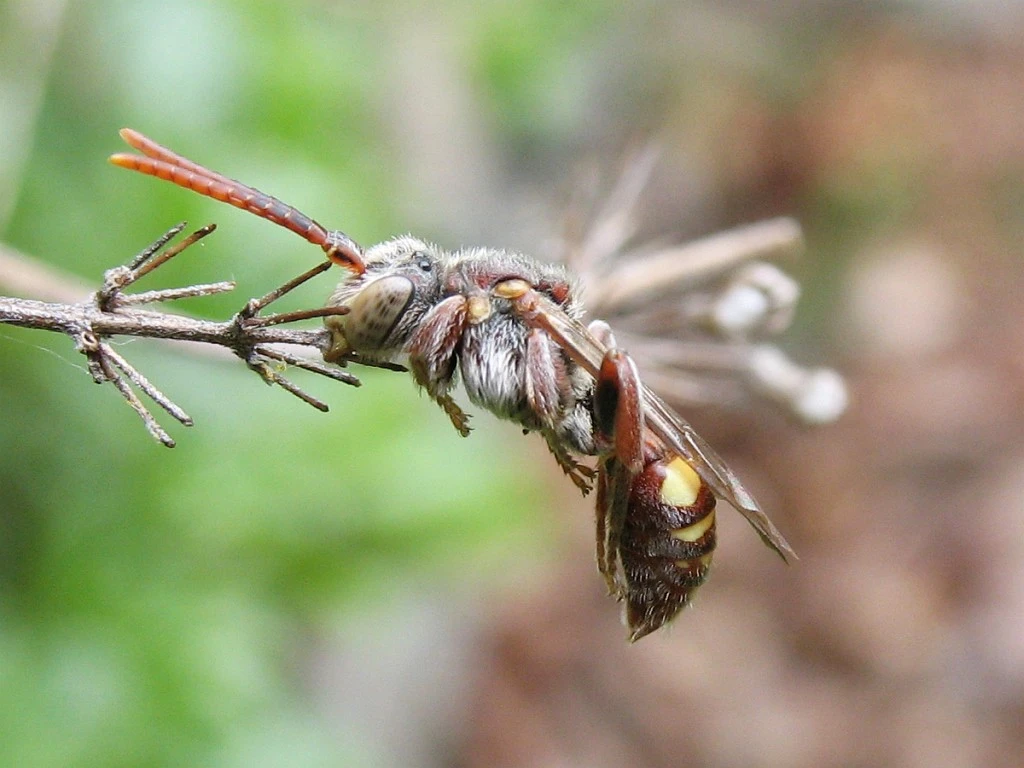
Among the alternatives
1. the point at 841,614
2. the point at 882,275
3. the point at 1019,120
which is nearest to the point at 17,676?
the point at 841,614

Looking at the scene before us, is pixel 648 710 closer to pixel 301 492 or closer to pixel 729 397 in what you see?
pixel 301 492

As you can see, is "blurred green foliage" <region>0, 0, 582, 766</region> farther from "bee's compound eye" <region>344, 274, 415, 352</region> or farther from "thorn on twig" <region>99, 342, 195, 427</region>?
"thorn on twig" <region>99, 342, 195, 427</region>

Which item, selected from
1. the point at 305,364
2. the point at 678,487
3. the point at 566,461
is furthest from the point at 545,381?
the point at 305,364

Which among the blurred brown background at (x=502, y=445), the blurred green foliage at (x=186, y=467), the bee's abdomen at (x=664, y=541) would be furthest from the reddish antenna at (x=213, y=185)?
the blurred green foliage at (x=186, y=467)

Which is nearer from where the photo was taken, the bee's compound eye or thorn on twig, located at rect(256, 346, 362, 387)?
thorn on twig, located at rect(256, 346, 362, 387)


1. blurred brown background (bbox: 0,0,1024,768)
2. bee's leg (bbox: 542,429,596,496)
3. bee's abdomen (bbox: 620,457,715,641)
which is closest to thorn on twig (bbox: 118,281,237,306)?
bee's leg (bbox: 542,429,596,496)

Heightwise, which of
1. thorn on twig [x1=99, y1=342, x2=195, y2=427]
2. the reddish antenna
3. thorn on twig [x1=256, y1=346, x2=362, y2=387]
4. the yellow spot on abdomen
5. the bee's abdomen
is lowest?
the bee's abdomen

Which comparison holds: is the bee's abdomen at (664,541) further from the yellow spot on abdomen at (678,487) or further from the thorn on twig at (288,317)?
the thorn on twig at (288,317)
